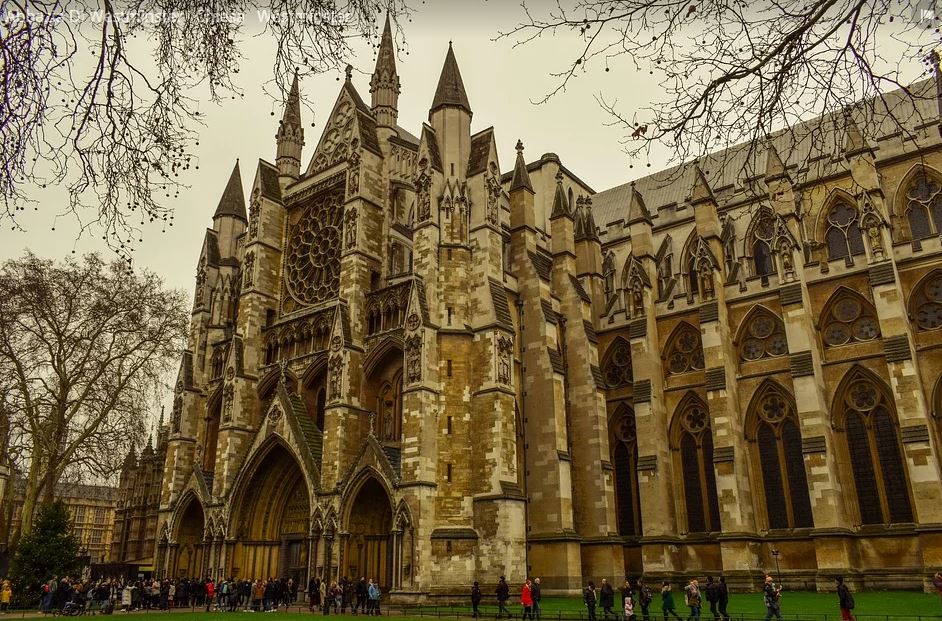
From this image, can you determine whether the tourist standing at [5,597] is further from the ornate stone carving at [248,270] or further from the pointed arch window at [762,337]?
the pointed arch window at [762,337]

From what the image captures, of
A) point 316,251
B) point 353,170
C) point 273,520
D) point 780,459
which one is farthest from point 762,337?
point 273,520

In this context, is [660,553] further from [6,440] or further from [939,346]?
[6,440]

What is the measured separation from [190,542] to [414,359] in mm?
13155

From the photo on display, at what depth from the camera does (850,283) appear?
26.0m

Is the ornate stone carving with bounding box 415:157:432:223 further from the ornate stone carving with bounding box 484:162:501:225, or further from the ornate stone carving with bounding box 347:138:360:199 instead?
the ornate stone carving with bounding box 347:138:360:199

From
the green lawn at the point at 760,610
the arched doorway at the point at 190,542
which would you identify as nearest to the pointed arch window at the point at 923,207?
the green lawn at the point at 760,610

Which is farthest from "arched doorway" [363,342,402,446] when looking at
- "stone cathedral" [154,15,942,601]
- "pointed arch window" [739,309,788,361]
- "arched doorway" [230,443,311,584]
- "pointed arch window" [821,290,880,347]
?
"pointed arch window" [821,290,880,347]

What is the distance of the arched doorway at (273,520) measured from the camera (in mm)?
26022

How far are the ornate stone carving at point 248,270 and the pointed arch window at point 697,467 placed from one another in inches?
734

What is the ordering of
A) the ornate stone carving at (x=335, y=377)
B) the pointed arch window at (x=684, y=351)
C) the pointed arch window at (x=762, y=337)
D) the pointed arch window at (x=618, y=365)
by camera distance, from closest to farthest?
the ornate stone carving at (x=335, y=377) < the pointed arch window at (x=762, y=337) < the pointed arch window at (x=684, y=351) < the pointed arch window at (x=618, y=365)

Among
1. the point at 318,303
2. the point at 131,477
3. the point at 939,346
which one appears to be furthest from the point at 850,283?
the point at 131,477

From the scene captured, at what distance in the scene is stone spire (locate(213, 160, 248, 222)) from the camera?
117 ft

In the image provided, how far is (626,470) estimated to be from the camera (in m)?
29.4

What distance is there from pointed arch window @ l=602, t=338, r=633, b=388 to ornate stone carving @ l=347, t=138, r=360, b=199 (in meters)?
13.1
